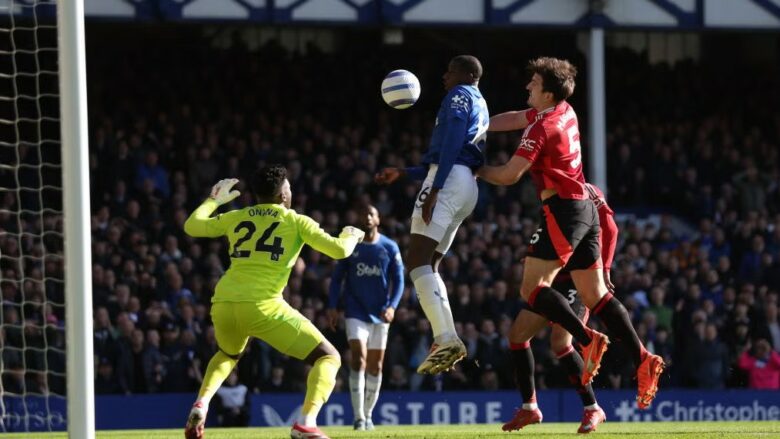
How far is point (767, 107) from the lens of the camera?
2695cm

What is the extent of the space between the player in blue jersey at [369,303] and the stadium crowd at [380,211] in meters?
2.38

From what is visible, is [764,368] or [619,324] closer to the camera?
[619,324]

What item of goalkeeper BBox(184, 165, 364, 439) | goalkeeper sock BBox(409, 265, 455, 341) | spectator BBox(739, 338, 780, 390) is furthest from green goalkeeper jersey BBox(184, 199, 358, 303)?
spectator BBox(739, 338, 780, 390)

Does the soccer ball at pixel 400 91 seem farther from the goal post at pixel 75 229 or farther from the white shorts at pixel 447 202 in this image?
the goal post at pixel 75 229

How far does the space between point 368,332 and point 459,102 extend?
18.9ft

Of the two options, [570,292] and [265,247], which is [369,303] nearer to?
[570,292]

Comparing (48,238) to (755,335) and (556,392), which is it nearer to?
(556,392)

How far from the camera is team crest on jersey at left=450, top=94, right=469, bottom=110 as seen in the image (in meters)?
10.1

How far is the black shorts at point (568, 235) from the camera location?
32.9ft

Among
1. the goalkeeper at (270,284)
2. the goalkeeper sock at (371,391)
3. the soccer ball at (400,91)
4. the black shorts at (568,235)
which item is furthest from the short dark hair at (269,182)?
the goalkeeper sock at (371,391)

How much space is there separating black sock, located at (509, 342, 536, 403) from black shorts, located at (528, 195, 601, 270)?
2.63 ft

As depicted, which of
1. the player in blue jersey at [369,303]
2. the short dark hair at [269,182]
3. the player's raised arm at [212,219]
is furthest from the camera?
the player in blue jersey at [369,303]

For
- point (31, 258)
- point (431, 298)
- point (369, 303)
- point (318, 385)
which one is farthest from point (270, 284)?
point (31, 258)

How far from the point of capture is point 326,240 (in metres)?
9.27
